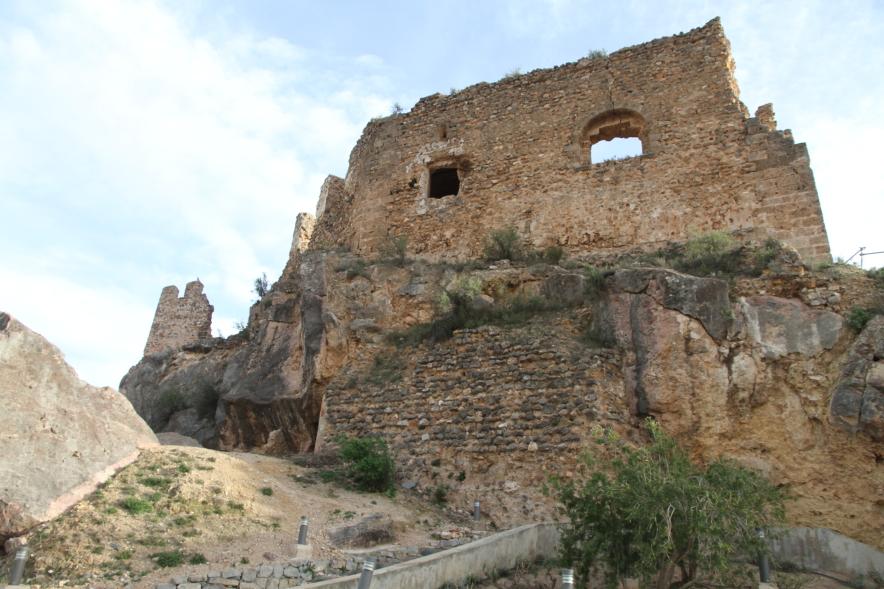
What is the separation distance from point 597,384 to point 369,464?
3.14 meters

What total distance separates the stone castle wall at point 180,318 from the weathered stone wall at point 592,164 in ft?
26.8

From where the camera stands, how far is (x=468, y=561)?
21.2 feet

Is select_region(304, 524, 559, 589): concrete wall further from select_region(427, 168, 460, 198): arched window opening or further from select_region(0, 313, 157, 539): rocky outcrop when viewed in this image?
select_region(427, 168, 460, 198): arched window opening

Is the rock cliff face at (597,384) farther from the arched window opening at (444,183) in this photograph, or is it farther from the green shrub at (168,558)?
the arched window opening at (444,183)

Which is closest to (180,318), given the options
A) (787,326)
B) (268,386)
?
(268,386)

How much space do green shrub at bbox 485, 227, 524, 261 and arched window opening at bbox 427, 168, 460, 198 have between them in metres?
2.57

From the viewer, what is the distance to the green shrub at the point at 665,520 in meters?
5.57

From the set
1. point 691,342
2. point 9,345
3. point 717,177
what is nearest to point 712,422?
point 691,342

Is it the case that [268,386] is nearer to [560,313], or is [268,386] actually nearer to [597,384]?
[560,313]

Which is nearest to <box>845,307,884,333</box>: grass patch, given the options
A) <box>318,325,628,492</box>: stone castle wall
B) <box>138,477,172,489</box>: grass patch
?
<box>318,325,628,492</box>: stone castle wall

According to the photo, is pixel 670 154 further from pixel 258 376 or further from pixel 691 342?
pixel 258 376

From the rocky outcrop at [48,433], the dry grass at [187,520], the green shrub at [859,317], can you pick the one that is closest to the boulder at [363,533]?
the dry grass at [187,520]

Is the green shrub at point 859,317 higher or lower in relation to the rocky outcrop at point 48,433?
higher

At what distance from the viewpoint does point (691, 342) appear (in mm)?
8883
